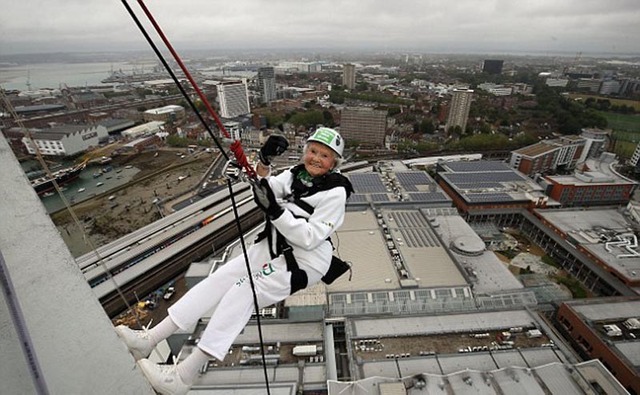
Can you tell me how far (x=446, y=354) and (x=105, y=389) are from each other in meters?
10.4

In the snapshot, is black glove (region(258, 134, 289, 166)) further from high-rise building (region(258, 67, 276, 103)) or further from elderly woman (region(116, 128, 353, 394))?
high-rise building (region(258, 67, 276, 103))

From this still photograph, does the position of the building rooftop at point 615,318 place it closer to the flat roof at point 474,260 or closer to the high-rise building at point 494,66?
the flat roof at point 474,260

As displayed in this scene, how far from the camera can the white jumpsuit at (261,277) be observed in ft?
7.86

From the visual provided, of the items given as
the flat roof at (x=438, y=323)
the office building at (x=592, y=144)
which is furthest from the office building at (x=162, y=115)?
the office building at (x=592, y=144)

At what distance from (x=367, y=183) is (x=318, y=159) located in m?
20.3

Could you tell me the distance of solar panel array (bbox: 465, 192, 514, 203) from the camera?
21.0 meters

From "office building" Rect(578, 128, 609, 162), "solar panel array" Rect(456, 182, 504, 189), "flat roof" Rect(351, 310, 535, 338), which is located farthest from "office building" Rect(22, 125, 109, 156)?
"office building" Rect(578, 128, 609, 162)

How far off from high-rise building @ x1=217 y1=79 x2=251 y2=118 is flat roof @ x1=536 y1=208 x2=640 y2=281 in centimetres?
4047

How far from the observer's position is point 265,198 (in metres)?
2.27

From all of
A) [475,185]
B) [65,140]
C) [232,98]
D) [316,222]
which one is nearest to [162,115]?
[232,98]

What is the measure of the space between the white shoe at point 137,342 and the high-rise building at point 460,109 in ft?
147

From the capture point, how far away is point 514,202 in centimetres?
2094

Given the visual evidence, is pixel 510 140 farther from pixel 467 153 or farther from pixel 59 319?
pixel 59 319

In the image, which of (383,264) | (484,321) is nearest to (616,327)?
(484,321)
